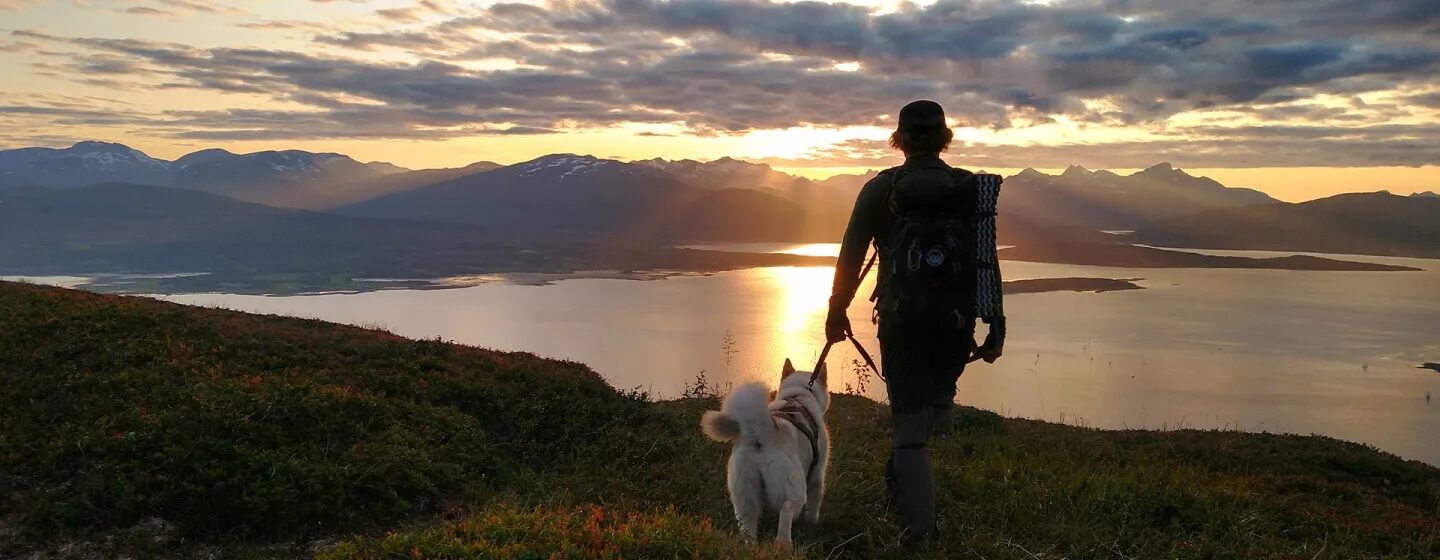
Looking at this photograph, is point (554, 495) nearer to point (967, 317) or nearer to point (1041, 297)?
point (967, 317)

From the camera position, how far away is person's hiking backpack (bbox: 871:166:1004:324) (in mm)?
4840

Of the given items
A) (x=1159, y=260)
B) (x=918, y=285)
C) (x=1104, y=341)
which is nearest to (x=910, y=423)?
(x=918, y=285)

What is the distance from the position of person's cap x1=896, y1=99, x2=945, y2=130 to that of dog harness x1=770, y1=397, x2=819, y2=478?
2214mm

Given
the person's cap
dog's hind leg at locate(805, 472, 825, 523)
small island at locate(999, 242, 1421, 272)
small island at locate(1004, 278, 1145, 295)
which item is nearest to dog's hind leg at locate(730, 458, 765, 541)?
dog's hind leg at locate(805, 472, 825, 523)

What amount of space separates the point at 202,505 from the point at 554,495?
2575mm

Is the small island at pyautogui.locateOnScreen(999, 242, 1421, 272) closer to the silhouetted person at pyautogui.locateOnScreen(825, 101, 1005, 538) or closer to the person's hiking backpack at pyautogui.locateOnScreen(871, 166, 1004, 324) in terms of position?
the silhouetted person at pyautogui.locateOnScreen(825, 101, 1005, 538)

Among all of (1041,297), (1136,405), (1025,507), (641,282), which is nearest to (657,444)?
(1025,507)

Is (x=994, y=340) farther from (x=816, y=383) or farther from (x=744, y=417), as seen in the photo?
(x=816, y=383)

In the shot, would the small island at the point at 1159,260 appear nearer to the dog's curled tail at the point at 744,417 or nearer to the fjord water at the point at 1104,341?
the fjord water at the point at 1104,341

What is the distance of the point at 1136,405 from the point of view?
47625 mm

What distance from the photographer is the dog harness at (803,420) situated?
556 centimetres

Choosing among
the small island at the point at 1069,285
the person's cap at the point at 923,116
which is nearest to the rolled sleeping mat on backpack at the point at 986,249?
the person's cap at the point at 923,116

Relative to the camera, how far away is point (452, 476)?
6.83 metres

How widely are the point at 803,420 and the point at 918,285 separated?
141 cm
